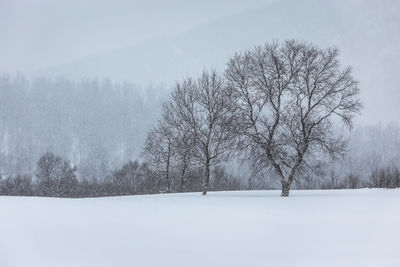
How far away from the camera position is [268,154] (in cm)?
2284

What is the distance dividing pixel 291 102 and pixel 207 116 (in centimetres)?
645

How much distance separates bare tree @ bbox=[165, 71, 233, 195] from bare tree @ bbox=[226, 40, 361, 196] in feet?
7.35

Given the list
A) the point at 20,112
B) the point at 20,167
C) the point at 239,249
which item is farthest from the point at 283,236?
the point at 20,112

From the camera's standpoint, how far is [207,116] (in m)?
26.6

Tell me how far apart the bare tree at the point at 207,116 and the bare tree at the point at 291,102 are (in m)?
2.24

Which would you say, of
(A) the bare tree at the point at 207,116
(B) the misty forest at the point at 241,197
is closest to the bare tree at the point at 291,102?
(B) the misty forest at the point at 241,197

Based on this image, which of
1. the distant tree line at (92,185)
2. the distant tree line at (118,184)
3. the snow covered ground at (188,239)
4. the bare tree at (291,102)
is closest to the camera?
the snow covered ground at (188,239)

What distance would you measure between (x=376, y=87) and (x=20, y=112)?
159553 millimetres

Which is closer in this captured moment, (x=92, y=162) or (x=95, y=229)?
(x=95, y=229)

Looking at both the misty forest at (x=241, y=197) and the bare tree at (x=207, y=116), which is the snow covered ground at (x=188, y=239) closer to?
the misty forest at (x=241, y=197)

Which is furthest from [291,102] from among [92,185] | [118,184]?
[92,185]

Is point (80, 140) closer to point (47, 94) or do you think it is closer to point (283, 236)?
point (47, 94)

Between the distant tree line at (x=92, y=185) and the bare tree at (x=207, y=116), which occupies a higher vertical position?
the bare tree at (x=207, y=116)

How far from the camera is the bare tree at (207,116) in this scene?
84.5 feet
